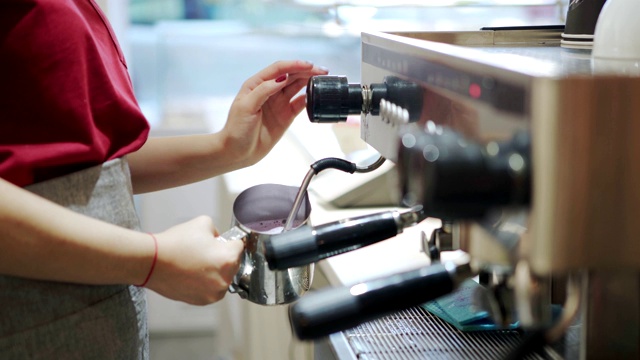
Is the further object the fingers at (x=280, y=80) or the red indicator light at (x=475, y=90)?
the fingers at (x=280, y=80)

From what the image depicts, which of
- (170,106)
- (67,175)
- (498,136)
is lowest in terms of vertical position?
(170,106)

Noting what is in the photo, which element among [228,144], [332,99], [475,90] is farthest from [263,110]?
[475,90]

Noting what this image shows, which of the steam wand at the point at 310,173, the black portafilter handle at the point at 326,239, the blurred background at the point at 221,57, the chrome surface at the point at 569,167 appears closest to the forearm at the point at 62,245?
the steam wand at the point at 310,173

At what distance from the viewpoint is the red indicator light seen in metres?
0.47

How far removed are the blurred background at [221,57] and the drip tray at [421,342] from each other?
0.58m

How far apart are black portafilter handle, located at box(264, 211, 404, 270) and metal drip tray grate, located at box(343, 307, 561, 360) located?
0.54 feet

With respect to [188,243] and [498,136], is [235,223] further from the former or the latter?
[498,136]

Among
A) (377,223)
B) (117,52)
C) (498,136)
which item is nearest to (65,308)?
(117,52)

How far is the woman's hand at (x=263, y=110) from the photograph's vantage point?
3.12 ft

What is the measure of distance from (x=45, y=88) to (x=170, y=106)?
1951 mm

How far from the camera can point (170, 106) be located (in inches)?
106

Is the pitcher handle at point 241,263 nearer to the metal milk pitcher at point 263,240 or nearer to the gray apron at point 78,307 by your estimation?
the metal milk pitcher at point 263,240

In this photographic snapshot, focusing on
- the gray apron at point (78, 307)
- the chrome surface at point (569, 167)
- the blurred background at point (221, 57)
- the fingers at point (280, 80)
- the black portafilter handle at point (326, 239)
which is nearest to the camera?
the chrome surface at point (569, 167)

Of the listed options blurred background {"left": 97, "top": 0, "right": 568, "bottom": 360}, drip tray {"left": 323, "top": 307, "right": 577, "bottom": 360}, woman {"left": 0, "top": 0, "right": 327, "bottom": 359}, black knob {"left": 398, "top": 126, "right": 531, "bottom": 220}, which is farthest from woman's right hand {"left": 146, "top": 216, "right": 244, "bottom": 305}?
blurred background {"left": 97, "top": 0, "right": 568, "bottom": 360}
